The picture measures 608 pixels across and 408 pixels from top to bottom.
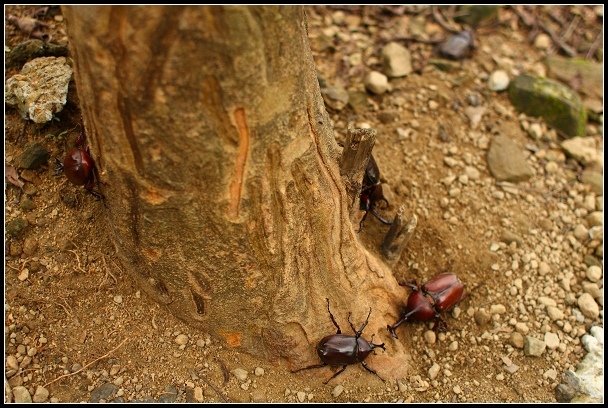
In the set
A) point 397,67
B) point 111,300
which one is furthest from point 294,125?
point 397,67

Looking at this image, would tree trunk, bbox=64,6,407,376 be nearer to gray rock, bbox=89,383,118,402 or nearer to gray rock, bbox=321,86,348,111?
gray rock, bbox=89,383,118,402

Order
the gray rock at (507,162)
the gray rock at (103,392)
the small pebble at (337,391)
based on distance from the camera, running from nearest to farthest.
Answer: the gray rock at (103,392) < the small pebble at (337,391) < the gray rock at (507,162)

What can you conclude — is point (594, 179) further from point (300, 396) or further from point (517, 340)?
point (300, 396)

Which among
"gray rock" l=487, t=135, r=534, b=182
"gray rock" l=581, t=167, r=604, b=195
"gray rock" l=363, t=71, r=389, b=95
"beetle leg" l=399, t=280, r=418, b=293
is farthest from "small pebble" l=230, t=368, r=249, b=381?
"gray rock" l=581, t=167, r=604, b=195

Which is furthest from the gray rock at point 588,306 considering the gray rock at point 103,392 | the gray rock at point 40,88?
the gray rock at point 40,88

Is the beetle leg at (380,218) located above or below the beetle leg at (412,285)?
above

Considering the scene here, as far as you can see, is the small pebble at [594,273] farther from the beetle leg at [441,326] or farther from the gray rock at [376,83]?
the gray rock at [376,83]
